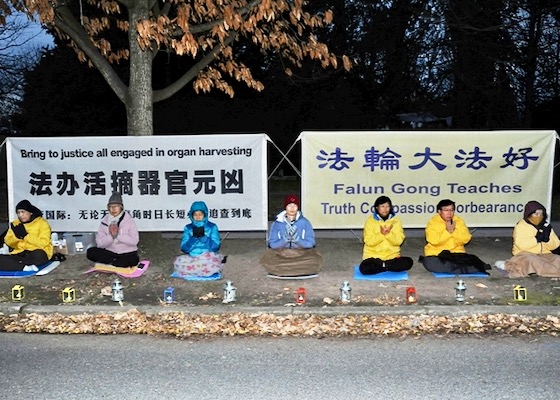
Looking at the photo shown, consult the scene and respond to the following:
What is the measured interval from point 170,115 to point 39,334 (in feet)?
53.3

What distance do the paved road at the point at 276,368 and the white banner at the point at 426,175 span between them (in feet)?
13.3

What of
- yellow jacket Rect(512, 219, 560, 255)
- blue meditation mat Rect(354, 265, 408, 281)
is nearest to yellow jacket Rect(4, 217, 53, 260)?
blue meditation mat Rect(354, 265, 408, 281)

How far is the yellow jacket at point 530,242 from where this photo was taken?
8406 mm

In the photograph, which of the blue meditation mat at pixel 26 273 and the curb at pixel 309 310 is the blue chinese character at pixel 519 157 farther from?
the blue meditation mat at pixel 26 273

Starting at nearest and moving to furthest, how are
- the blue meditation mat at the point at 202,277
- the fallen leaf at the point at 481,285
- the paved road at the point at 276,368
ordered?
the paved road at the point at 276,368
the fallen leaf at the point at 481,285
the blue meditation mat at the point at 202,277

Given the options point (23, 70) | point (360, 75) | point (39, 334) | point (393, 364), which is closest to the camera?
point (393, 364)

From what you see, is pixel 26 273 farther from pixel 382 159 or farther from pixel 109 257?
pixel 382 159

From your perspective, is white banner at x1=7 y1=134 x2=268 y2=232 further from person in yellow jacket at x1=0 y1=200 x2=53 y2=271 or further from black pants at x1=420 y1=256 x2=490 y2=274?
black pants at x1=420 y1=256 x2=490 y2=274

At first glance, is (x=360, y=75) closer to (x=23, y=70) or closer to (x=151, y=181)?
(x=23, y=70)

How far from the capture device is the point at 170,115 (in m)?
21.9

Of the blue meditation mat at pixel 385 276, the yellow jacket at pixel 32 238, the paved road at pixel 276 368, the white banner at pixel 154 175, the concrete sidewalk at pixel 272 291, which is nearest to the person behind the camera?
the paved road at pixel 276 368

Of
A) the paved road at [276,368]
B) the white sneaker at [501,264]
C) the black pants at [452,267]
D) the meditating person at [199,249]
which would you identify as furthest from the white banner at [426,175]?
the paved road at [276,368]

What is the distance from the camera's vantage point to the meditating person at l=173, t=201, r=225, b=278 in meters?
8.30

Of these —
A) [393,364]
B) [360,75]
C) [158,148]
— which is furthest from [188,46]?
[360,75]
